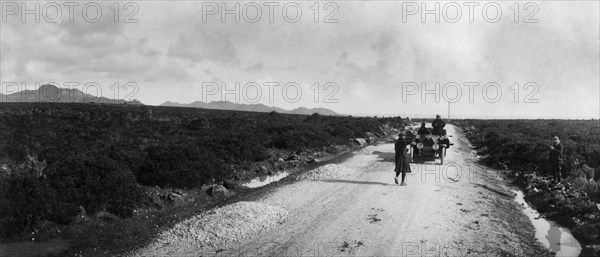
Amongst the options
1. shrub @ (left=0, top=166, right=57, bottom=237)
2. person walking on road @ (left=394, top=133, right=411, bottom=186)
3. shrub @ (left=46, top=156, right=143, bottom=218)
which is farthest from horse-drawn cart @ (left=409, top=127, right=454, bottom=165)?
shrub @ (left=0, top=166, right=57, bottom=237)

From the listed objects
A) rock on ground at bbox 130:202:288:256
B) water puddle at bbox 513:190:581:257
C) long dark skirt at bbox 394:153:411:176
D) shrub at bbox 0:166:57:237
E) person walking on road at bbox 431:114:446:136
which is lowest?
water puddle at bbox 513:190:581:257

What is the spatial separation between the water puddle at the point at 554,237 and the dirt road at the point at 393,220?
261mm

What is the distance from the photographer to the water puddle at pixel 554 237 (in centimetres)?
855

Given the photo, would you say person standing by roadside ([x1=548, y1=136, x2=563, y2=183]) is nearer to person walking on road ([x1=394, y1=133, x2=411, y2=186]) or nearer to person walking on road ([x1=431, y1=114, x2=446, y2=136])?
person walking on road ([x1=394, y1=133, x2=411, y2=186])

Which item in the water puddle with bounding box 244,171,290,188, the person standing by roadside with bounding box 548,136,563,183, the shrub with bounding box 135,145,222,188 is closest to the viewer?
the shrub with bounding box 135,145,222,188

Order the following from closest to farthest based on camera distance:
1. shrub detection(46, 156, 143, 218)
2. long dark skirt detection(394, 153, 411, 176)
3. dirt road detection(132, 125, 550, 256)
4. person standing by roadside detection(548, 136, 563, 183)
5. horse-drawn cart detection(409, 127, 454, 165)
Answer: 1. dirt road detection(132, 125, 550, 256)
2. shrub detection(46, 156, 143, 218)
3. long dark skirt detection(394, 153, 411, 176)
4. person standing by roadside detection(548, 136, 563, 183)
5. horse-drawn cart detection(409, 127, 454, 165)

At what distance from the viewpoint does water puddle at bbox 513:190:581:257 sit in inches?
336

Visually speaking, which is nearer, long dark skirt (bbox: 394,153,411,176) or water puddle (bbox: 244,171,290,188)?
long dark skirt (bbox: 394,153,411,176)

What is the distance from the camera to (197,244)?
8.11 meters

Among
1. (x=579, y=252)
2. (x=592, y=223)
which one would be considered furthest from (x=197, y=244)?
(x=592, y=223)

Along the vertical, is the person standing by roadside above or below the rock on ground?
above

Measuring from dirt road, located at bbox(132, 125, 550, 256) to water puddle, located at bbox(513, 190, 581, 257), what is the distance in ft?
0.86

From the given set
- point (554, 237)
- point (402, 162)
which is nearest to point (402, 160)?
point (402, 162)

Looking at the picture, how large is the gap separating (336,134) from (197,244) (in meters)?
23.4
